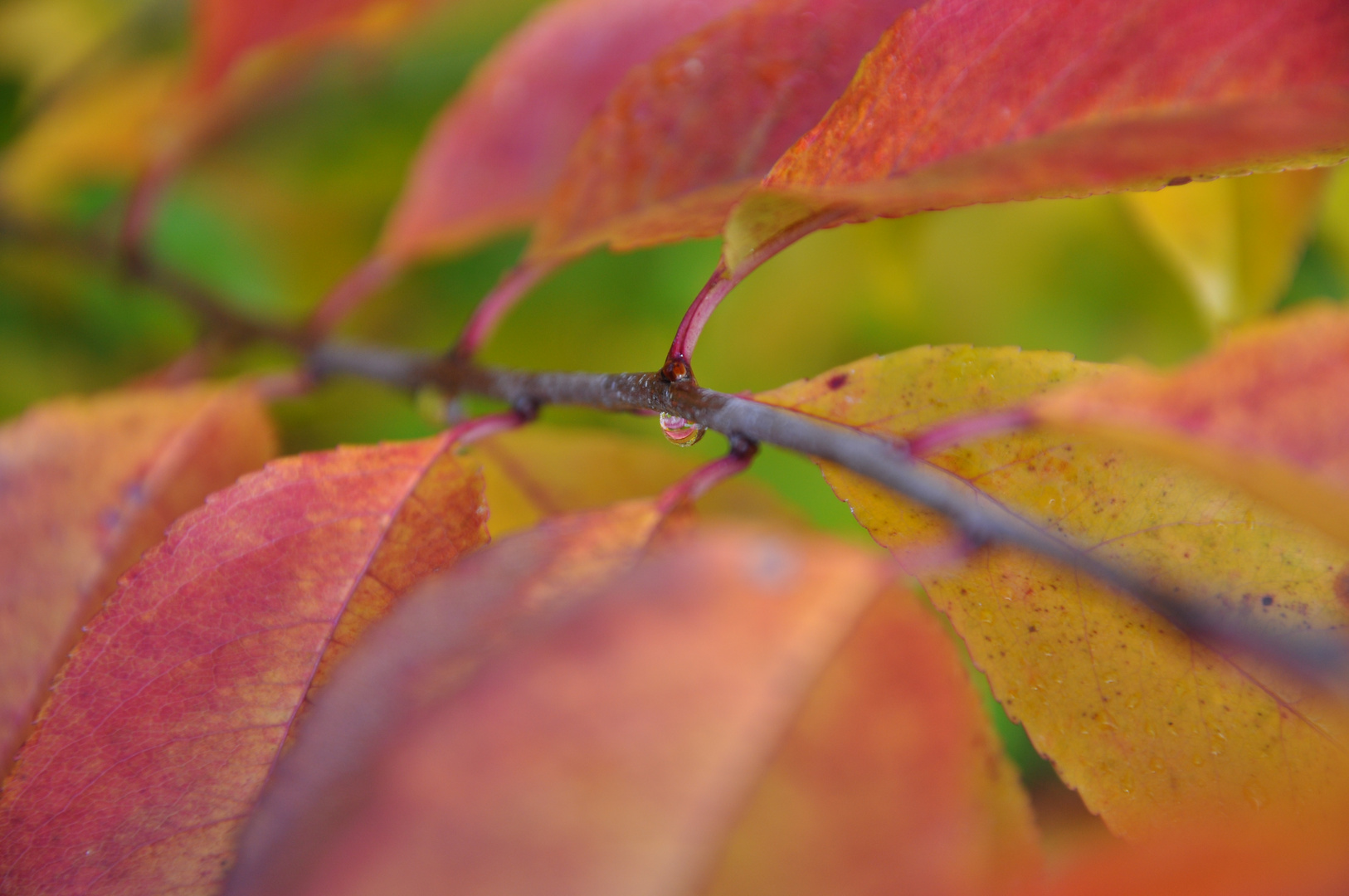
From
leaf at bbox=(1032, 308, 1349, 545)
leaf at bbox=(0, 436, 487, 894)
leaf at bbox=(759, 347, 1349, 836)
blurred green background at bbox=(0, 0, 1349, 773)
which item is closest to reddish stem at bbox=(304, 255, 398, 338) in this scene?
blurred green background at bbox=(0, 0, 1349, 773)

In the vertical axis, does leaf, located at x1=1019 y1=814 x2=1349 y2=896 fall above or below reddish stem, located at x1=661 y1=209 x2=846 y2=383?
below

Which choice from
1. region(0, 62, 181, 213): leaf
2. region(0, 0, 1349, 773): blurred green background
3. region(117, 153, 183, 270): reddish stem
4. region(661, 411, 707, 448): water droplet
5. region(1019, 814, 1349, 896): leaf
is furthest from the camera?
region(0, 0, 1349, 773): blurred green background

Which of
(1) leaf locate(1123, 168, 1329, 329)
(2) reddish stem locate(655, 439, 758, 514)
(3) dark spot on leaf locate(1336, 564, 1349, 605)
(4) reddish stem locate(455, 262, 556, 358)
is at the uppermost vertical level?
(4) reddish stem locate(455, 262, 556, 358)

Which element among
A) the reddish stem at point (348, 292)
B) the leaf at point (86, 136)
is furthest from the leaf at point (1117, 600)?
the leaf at point (86, 136)

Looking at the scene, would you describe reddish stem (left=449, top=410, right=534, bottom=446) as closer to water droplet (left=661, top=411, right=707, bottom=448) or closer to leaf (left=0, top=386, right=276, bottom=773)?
water droplet (left=661, top=411, right=707, bottom=448)

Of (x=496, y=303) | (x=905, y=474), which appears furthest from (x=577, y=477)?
(x=905, y=474)

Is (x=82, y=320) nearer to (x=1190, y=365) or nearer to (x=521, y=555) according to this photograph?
(x=521, y=555)
